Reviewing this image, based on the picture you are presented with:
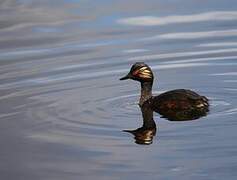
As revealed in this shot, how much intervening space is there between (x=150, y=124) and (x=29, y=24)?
1165 cm

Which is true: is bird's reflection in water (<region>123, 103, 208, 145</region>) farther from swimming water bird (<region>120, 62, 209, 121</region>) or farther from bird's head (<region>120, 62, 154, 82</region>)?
bird's head (<region>120, 62, 154, 82</region>)

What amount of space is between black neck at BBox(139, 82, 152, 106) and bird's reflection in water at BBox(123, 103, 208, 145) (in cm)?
12

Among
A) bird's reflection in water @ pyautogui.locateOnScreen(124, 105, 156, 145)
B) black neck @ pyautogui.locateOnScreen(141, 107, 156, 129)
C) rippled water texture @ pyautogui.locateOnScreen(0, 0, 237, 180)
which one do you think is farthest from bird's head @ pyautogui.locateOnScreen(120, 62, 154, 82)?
bird's reflection in water @ pyautogui.locateOnScreen(124, 105, 156, 145)

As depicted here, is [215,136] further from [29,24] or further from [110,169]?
[29,24]

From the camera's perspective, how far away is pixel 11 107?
51.5 feet

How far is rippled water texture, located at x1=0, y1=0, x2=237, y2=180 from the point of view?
1220 centimetres

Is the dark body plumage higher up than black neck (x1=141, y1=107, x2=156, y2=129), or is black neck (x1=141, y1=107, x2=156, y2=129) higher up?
the dark body plumage

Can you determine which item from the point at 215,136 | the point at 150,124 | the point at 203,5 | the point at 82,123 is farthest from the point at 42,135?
the point at 203,5

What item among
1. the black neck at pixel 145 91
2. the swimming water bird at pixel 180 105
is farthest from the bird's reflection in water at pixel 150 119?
the black neck at pixel 145 91

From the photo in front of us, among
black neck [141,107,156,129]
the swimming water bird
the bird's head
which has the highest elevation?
the bird's head

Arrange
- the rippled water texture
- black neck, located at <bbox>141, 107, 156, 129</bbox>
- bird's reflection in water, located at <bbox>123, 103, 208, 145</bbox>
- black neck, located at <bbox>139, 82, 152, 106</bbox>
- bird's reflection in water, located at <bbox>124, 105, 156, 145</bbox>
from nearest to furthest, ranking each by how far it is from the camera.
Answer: the rippled water texture, bird's reflection in water, located at <bbox>124, 105, 156, 145</bbox>, bird's reflection in water, located at <bbox>123, 103, 208, 145</bbox>, black neck, located at <bbox>141, 107, 156, 129</bbox>, black neck, located at <bbox>139, 82, 152, 106</bbox>

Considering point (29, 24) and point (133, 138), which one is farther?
point (29, 24)

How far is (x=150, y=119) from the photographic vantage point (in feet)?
48.5

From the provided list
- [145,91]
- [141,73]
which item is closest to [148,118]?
[145,91]
